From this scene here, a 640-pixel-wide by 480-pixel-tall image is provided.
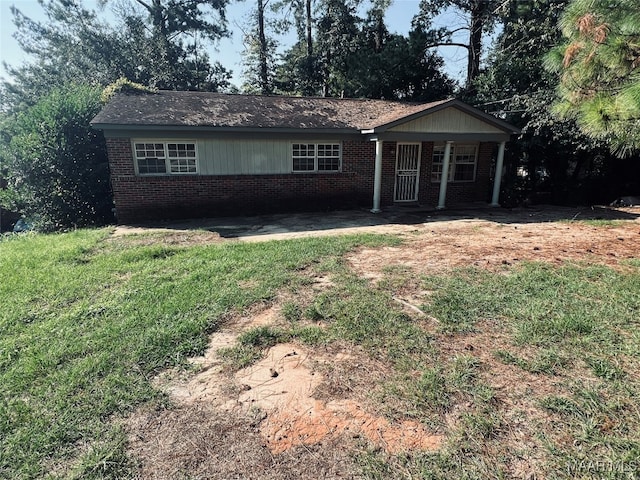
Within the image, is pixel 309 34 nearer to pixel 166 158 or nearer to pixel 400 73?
pixel 400 73

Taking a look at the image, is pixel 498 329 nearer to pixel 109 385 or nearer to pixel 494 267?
pixel 494 267

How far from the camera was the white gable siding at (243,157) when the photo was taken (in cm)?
1114

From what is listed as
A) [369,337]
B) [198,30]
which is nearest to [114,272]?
[369,337]

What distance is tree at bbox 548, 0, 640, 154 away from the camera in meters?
4.57

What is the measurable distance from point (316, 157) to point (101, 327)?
364 inches

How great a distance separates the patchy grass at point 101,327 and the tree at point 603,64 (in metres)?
4.30

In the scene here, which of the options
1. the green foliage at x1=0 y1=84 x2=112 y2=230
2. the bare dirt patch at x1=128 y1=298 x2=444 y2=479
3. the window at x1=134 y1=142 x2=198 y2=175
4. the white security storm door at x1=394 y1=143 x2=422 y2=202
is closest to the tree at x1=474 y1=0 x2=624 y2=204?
the white security storm door at x1=394 y1=143 x2=422 y2=202

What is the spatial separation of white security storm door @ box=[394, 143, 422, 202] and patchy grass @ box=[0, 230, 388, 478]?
6.46m

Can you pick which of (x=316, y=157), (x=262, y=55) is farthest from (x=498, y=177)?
(x=262, y=55)

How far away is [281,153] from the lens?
39.0 ft

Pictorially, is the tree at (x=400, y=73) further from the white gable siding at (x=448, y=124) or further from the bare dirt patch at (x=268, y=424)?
the bare dirt patch at (x=268, y=424)

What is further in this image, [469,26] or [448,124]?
[469,26]

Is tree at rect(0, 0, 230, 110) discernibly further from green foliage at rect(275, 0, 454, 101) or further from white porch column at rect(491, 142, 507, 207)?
white porch column at rect(491, 142, 507, 207)

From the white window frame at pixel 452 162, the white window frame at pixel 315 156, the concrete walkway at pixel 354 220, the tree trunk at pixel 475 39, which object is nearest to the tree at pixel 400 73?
the tree trunk at pixel 475 39
